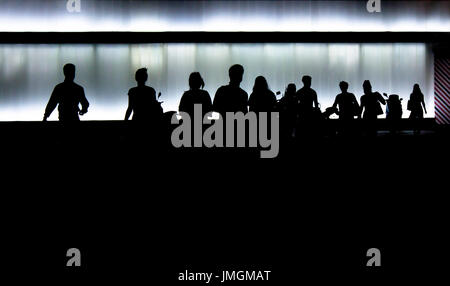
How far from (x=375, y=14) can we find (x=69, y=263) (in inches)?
497

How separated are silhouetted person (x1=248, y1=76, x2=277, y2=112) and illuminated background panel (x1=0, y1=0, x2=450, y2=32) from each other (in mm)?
6871

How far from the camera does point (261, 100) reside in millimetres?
5969

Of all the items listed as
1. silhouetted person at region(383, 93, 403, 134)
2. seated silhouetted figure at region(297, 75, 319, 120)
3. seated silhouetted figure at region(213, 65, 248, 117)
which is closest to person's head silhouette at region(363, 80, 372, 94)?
seated silhouetted figure at region(297, 75, 319, 120)

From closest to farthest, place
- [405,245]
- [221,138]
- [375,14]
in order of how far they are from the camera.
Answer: [405,245], [221,138], [375,14]

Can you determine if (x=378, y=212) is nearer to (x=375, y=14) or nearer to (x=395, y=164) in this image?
(x=395, y=164)

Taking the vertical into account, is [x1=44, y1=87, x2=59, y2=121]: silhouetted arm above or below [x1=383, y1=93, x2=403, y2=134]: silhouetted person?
below

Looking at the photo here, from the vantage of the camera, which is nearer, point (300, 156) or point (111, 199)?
point (111, 199)

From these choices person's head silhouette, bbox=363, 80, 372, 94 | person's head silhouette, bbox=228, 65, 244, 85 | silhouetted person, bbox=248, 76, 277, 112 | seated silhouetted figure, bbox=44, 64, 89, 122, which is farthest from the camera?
person's head silhouette, bbox=363, 80, 372, 94

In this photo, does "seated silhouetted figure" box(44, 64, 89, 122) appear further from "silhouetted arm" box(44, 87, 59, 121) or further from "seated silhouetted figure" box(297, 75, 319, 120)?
"seated silhouetted figure" box(297, 75, 319, 120)

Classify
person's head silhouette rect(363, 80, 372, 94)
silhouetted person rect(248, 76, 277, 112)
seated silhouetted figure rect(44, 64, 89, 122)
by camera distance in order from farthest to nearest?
1. person's head silhouette rect(363, 80, 372, 94)
2. seated silhouetted figure rect(44, 64, 89, 122)
3. silhouetted person rect(248, 76, 277, 112)

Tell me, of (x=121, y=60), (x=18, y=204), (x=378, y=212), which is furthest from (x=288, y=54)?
(x=18, y=204)

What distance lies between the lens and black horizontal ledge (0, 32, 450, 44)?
11.4 m

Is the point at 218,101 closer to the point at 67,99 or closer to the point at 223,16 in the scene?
the point at 67,99

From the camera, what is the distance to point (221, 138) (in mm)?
5184
